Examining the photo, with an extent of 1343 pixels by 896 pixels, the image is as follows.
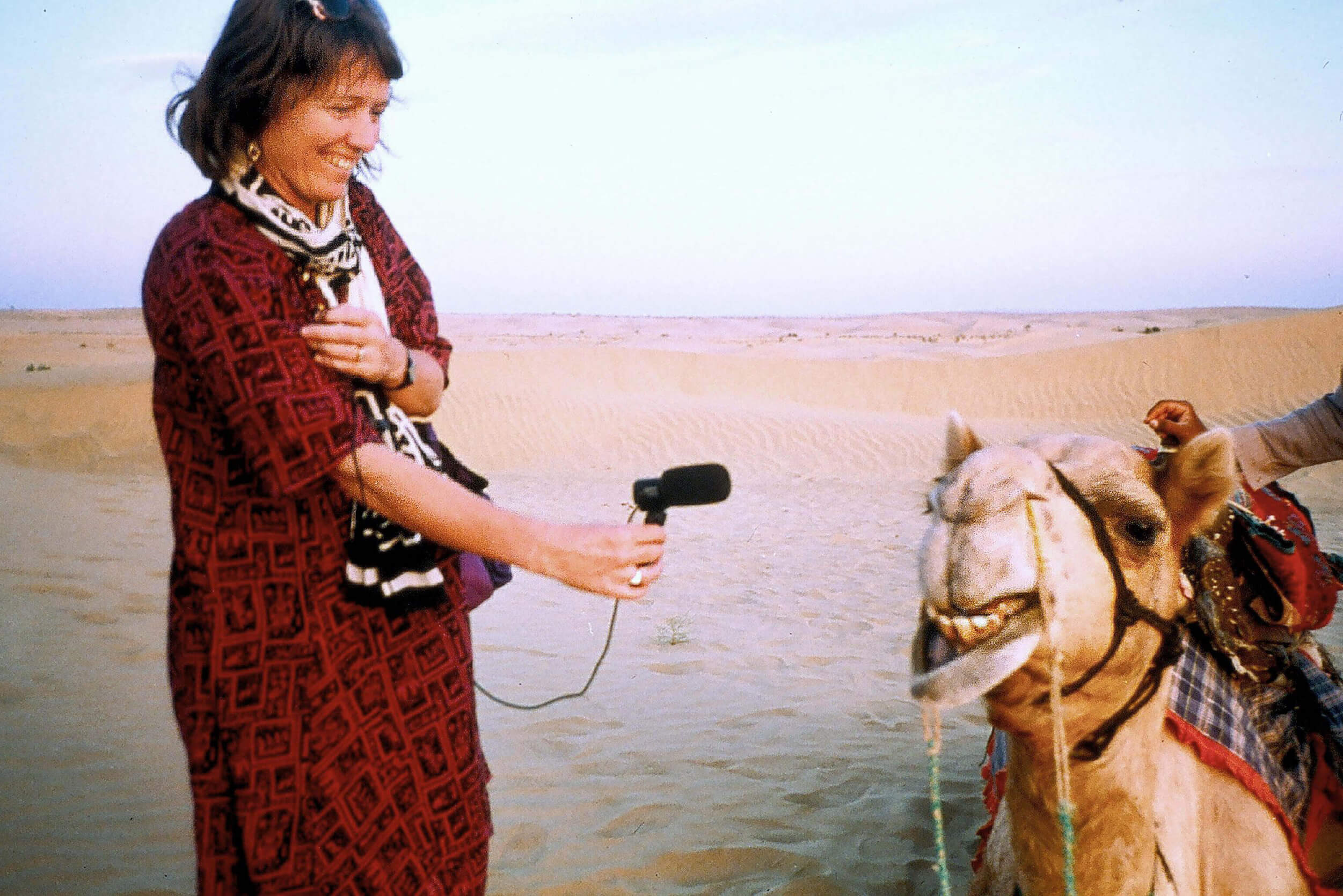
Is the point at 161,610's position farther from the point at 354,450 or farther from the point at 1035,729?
the point at 1035,729

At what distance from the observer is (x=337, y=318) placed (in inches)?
69.4

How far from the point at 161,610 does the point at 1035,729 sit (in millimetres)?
6792

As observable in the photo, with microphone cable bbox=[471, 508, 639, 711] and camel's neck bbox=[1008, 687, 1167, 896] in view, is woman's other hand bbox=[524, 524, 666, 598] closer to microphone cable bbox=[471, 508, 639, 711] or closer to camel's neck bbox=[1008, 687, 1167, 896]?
microphone cable bbox=[471, 508, 639, 711]

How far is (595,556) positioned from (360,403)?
556 millimetres

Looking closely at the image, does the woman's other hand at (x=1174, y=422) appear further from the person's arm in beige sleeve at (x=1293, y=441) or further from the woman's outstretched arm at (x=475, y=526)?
the woman's outstretched arm at (x=475, y=526)

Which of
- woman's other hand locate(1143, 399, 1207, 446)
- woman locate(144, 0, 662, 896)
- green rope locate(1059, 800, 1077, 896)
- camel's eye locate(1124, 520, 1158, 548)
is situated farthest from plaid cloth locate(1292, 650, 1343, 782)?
woman locate(144, 0, 662, 896)

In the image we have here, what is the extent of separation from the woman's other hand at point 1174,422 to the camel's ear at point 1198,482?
0.90 metres

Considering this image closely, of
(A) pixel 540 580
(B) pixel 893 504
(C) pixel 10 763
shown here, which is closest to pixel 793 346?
(B) pixel 893 504

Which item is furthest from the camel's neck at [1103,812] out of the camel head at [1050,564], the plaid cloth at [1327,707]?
the plaid cloth at [1327,707]

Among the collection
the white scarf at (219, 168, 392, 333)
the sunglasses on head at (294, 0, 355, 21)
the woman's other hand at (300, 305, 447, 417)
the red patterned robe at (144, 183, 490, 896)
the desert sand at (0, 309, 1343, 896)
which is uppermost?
the sunglasses on head at (294, 0, 355, 21)

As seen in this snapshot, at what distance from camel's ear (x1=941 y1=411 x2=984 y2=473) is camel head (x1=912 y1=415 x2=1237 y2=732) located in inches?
4.3

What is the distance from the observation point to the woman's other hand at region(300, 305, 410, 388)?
5.72 ft

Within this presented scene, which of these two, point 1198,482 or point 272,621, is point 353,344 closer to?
point 272,621

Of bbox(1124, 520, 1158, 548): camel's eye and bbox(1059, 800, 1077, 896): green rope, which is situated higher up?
bbox(1124, 520, 1158, 548): camel's eye
